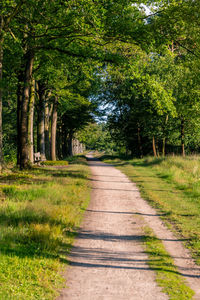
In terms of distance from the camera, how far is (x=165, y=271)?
5.72m

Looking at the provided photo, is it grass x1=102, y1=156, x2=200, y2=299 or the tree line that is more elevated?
the tree line

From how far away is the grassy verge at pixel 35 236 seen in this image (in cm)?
505

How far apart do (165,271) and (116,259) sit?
1113 mm

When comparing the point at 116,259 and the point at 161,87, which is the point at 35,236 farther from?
the point at 161,87

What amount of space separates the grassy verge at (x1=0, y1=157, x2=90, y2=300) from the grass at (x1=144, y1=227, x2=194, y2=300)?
1828 mm

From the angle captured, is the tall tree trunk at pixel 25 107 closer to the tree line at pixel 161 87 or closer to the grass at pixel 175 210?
the tree line at pixel 161 87

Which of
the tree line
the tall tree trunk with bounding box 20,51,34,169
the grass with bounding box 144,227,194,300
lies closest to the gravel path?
the grass with bounding box 144,227,194,300

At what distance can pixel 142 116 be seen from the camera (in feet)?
121

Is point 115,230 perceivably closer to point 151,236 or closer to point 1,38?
point 151,236

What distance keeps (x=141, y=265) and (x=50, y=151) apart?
2685 centimetres

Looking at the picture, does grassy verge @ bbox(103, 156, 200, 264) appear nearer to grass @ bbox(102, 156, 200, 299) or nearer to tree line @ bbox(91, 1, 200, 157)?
grass @ bbox(102, 156, 200, 299)

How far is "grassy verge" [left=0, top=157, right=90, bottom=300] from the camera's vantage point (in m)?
5.05

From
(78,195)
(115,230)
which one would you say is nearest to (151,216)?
(115,230)

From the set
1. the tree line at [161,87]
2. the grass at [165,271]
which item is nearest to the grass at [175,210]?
the grass at [165,271]
